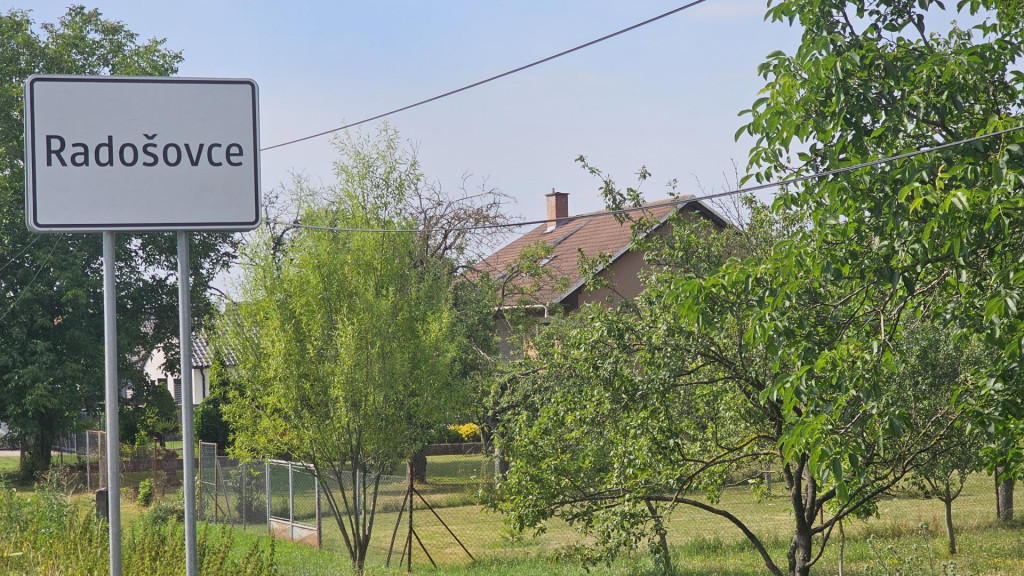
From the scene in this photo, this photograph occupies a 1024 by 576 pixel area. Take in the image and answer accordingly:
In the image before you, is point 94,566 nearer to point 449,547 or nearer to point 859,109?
point 859,109

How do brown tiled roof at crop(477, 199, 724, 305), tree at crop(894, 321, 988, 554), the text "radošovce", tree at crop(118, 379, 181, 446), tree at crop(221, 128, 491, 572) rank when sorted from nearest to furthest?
1. the text "radošovce"
2. tree at crop(894, 321, 988, 554)
3. tree at crop(221, 128, 491, 572)
4. brown tiled roof at crop(477, 199, 724, 305)
5. tree at crop(118, 379, 181, 446)

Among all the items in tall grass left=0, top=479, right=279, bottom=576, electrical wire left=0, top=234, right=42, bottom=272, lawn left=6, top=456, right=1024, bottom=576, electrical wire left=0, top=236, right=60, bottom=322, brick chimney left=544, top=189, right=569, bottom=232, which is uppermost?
brick chimney left=544, top=189, right=569, bottom=232

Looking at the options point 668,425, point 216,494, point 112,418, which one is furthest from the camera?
point 216,494

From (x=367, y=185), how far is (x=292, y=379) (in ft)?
Result: 10.2

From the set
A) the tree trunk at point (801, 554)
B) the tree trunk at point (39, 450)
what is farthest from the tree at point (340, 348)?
the tree trunk at point (39, 450)

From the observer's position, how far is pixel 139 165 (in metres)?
3.24

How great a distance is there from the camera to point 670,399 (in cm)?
993

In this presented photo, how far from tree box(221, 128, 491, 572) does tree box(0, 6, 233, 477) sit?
51.7 ft

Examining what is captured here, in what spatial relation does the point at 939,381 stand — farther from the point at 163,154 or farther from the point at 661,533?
the point at 163,154

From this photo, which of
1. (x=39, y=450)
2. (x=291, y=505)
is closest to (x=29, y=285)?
(x=39, y=450)

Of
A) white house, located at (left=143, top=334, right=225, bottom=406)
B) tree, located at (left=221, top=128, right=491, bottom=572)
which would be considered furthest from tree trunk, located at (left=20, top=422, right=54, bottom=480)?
tree, located at (left=221, top=128, right=491, bottom=572)

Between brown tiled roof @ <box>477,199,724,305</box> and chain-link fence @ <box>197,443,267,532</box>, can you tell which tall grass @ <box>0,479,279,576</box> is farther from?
brown tiled roof @ <box>477,199,724,305</box>

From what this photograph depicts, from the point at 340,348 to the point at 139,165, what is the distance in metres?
8.51

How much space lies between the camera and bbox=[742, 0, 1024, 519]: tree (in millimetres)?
5562
